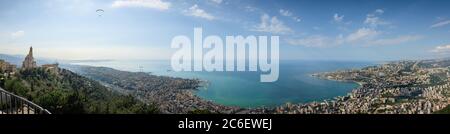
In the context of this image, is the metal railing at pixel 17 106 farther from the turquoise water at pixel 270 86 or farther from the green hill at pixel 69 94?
the turquoise water at pixel 270 86

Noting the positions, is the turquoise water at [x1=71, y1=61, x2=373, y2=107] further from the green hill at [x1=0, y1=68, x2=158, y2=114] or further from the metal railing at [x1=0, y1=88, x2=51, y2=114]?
the metal railing at [x1=0, y1=88, x2=51, y2=114]

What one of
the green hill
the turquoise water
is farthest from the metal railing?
the turquoise water

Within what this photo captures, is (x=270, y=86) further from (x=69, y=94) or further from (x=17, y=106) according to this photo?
(x=17, y=106)

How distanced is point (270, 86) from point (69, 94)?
16.3 feet

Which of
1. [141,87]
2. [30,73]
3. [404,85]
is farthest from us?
[30,73]

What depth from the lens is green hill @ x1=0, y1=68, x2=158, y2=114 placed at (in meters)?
8.07

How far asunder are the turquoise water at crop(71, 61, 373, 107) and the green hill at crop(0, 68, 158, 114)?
905 millimetres

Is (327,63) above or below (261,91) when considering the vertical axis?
above
